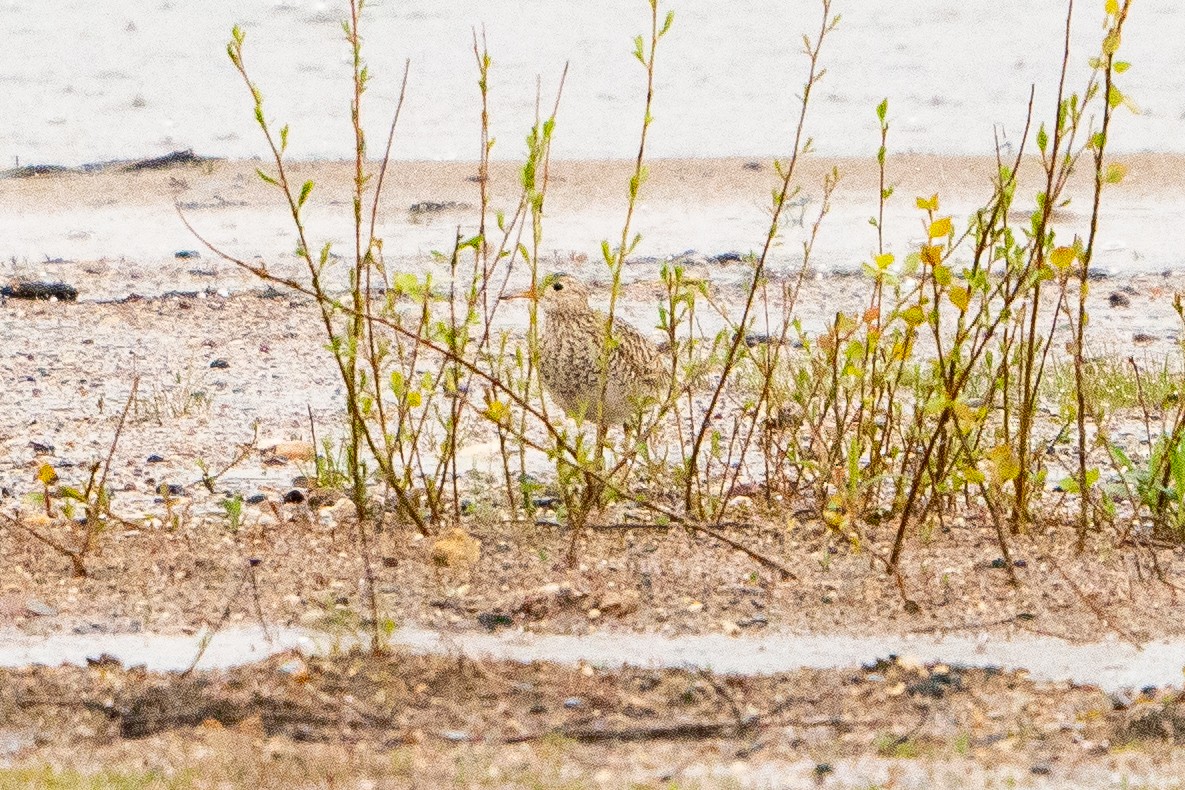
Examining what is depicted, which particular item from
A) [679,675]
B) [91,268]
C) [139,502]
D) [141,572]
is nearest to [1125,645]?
[679,675]

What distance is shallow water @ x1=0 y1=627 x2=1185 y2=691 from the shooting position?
164 inches

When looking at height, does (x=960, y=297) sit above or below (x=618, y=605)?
above

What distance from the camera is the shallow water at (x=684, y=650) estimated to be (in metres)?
4.16

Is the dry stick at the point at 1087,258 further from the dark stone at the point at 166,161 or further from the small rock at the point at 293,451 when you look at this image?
the dark stone at the point at 166,161

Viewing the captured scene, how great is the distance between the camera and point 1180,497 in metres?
4.97

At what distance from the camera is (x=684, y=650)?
4.30m

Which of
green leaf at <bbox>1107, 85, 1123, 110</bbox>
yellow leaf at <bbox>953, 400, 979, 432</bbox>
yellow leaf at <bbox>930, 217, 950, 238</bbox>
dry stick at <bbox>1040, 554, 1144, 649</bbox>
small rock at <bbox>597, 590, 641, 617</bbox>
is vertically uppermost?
green leaf at <bbox>1107, 85, 1123, 110</bbox>

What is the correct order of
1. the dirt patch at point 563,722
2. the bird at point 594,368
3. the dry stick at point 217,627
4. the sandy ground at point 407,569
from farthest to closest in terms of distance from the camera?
the bird at point 594,368
the dry stick at point 217,627
the sandy ground at point 407,569
the dirt patch at point 563,722

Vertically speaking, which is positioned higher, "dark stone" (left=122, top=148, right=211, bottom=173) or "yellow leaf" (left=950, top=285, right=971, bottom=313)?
"yellow leaf" (left=950, top=285, right=971, bottom=313)

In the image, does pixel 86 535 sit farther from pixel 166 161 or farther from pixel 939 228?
pixel 166 161

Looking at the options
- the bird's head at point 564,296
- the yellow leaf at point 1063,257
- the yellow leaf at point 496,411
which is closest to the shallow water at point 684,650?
the yellow leaf at point 496,411

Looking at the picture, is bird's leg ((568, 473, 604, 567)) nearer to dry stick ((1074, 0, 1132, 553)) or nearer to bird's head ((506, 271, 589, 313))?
dry stick ((1074, 0, 1132, 553))

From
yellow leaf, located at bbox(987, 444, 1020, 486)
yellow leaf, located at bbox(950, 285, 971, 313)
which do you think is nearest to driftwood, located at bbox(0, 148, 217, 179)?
yellow leaf, located at bbox(950, 285, 971, 313)

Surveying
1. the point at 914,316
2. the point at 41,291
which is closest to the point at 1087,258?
the point at 914,316
